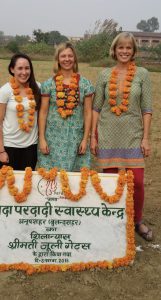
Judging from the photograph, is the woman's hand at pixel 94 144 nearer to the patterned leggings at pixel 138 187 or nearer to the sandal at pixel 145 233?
the patterned leggings at pixel 138 187

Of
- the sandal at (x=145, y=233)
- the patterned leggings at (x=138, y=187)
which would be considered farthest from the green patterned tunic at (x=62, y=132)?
the sandal at (x=145, y=233)

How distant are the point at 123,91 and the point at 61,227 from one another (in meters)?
1.33

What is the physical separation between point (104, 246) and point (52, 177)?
766 millimetres

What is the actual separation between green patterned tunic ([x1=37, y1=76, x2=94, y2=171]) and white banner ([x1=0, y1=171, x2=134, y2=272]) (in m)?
0.36

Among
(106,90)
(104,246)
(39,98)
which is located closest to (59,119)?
(39,98)

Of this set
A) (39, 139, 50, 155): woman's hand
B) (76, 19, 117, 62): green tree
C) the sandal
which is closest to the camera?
(39, 139, 50, 155): woman's hand

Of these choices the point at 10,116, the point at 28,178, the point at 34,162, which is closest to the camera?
the point at 28,178

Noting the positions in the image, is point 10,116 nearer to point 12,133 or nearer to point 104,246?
point 12,133

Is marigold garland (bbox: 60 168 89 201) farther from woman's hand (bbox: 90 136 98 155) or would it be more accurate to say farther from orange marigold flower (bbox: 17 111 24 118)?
orange marigold flower (bbox: 17 111 24 118)

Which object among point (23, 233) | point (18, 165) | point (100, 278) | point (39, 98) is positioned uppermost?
point (39, 98)

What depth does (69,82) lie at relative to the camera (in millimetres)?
3996

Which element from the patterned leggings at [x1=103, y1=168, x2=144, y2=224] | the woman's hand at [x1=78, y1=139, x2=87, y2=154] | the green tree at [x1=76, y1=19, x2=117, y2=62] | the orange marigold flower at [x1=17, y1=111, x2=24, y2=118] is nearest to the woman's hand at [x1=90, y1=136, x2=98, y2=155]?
the woman's hand at [x1=78, y1=139, x2=87, y2=154]

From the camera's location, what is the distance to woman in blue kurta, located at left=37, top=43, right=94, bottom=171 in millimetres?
3959

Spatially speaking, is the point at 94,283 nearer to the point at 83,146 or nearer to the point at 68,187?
the point at 68,187
